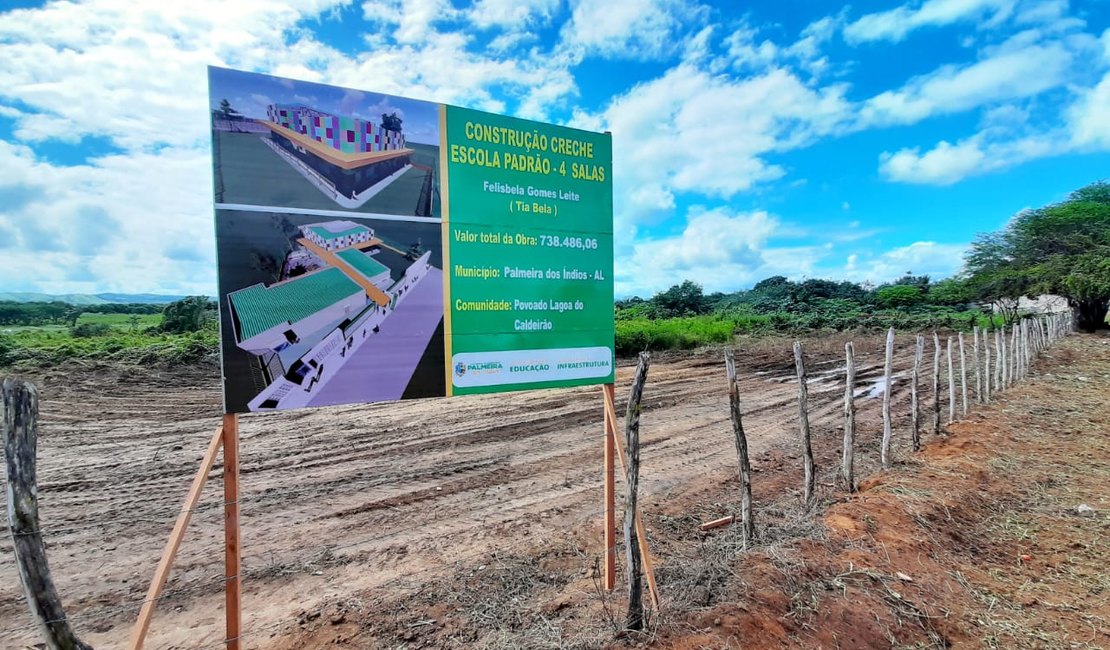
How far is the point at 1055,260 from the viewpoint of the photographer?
25.9m

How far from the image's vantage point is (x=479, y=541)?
4.66 m

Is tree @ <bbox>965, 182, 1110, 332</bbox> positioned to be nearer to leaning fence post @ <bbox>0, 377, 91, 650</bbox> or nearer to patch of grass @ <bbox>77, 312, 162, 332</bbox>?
leaning fence post @ <bbox>0, 377, 91, 650</bbox>

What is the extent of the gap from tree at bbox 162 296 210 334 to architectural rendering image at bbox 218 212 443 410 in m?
16.1

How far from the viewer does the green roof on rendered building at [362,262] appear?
2.68m

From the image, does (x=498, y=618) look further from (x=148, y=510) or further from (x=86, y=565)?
(x=148, y=510)

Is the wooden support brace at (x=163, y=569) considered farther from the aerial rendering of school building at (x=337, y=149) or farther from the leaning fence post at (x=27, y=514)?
the aerial rendering of school building at (x=337, y=149)

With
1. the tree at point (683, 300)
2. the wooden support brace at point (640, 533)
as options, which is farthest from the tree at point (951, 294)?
the wooden support brace at point (640, 533)

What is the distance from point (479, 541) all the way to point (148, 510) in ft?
11.1

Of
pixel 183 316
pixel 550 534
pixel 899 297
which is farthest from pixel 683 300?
pixel 550 534

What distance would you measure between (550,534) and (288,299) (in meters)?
3.30

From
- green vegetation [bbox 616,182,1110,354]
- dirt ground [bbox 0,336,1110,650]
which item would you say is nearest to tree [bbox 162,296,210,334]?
dirt ground [bbox 0,336,1110,650]

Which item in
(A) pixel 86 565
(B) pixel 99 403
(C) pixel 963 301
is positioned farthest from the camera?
(C) pixel 963 301

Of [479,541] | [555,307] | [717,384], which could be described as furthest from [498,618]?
[717,384]

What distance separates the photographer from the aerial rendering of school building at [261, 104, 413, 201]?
2518 mm
